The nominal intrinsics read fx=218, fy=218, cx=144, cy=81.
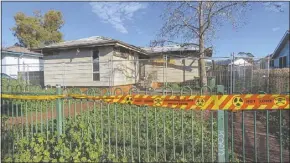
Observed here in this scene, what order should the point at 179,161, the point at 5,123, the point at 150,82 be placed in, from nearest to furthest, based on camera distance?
the point at 179,161, the point at 5,123, the point at 150,82

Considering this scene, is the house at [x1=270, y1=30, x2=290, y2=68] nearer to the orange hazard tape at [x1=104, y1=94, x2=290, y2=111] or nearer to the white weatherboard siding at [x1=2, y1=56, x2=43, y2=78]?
the orange hazard tape at [x1=104, y1=94, x2=290, y2=111]

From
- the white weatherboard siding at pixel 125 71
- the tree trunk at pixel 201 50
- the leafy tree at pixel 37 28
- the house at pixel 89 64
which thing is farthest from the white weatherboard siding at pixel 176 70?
the leafy tree at pixel 37 28

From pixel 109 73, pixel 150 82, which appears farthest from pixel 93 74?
pixel 150 82

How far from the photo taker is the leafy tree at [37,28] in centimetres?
3916

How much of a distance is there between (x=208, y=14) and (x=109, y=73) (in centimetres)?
887

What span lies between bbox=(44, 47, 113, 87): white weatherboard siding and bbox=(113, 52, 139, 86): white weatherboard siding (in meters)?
0.66

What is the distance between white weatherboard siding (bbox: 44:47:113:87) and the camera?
48.7 feet

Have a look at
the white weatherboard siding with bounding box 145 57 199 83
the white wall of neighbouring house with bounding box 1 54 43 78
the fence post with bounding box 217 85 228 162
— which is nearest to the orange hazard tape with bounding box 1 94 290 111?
the fence post with bounding box 217 85 228 162

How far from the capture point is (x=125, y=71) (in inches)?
647

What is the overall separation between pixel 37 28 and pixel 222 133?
142 feet

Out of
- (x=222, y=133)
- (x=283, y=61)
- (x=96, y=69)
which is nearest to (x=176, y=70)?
(x=96, y=69)

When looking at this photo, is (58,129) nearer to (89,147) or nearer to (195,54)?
(89,147)

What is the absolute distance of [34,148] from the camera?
3.57m

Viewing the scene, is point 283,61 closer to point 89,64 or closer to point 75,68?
point 89,64
